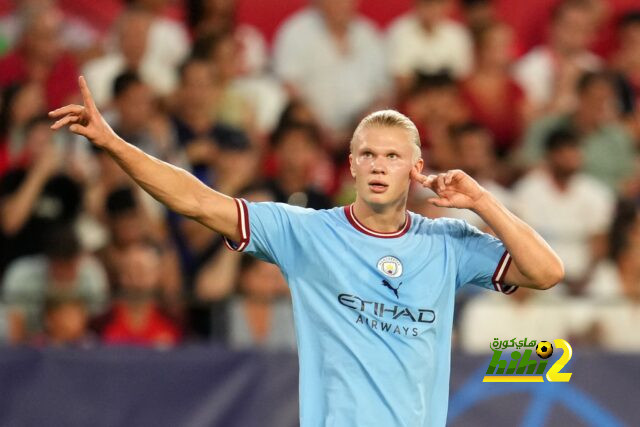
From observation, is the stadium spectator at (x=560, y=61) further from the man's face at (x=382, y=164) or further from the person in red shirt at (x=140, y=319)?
the man's face at (x=382, y=164)

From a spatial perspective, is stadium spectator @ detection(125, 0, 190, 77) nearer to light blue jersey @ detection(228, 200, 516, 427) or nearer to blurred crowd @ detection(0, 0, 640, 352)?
blurred crowd @ detection(0, 0, 640, 352)

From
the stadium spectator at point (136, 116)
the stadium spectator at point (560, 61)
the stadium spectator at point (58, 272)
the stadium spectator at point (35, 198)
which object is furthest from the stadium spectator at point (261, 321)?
the stadium spectator at point (560, 61)

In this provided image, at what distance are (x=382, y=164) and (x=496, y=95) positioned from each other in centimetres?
686

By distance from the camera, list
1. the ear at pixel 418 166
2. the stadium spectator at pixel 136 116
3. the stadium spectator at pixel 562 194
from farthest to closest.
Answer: the stadium spectator at pixel 562 194, the stadium spectator at pixel 136 116, the ear at pixel 418 166

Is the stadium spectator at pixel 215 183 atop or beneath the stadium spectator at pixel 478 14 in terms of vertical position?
beneath

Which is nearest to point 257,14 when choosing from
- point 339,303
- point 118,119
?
point 118,119

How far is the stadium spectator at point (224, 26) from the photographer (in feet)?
38.0

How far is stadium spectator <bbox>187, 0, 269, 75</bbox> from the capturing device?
38.0 feet

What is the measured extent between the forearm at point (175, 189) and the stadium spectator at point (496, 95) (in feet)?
22.3

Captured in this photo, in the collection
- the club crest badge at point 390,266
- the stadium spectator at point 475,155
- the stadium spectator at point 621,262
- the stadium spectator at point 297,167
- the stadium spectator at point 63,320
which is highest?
the stadium spectator at point 475,155

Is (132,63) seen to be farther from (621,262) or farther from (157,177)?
(157,177)

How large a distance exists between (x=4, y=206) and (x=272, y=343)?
2.49m

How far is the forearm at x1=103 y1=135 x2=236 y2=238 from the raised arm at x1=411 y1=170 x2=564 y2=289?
31.7 inches

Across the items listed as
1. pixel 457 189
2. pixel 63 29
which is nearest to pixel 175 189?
pixel 457 189
